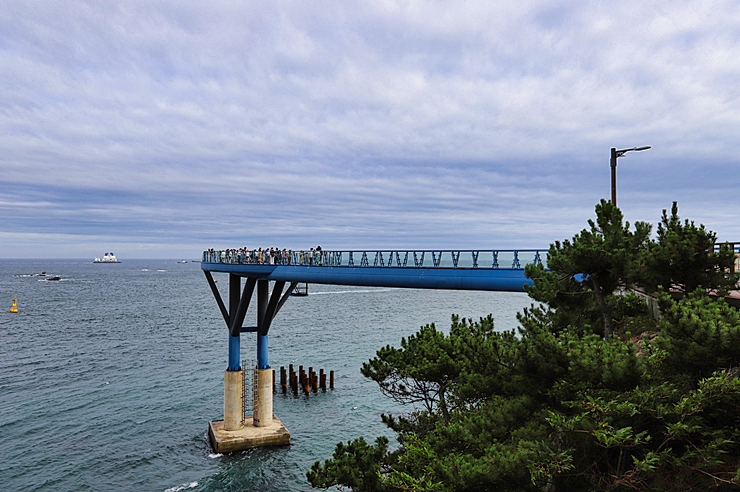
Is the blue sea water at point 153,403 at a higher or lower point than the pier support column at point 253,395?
lower

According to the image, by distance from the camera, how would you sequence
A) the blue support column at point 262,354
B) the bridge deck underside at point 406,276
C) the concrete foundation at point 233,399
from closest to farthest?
the bridge deck underside at point 406,276, the concrete foundation at point 233,399, the blue support column at point 262,354

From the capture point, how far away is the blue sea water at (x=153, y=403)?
79.9ft

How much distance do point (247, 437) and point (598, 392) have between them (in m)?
21.2

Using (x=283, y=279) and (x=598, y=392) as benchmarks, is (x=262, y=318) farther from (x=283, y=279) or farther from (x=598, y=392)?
(x=598, y=392)

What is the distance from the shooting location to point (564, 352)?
923cm

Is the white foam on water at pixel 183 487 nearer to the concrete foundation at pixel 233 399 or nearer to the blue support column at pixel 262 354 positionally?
the concrete foundation at pixel 233 399

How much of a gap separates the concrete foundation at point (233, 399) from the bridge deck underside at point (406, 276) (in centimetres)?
534

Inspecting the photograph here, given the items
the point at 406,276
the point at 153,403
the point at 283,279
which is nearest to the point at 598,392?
the point at 406,276

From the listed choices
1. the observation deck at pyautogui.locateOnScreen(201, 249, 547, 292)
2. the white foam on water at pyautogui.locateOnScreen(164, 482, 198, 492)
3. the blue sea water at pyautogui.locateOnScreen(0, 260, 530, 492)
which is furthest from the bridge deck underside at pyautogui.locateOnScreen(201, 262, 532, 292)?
the white foam on water at pyautogui.locateOnScreen(164, 482, 198, 492)

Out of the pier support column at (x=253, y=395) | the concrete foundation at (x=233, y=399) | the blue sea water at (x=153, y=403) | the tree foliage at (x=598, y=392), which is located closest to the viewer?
the tree foliage at (x=598, y=392)

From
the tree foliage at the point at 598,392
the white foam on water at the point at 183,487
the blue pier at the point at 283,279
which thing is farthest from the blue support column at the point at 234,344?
the tree foliage at the point at 598,392

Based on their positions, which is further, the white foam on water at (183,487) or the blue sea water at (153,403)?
the blue sea water at (153,403)

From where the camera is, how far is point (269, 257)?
26469mm

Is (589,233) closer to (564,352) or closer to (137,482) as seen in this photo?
(564,352)
